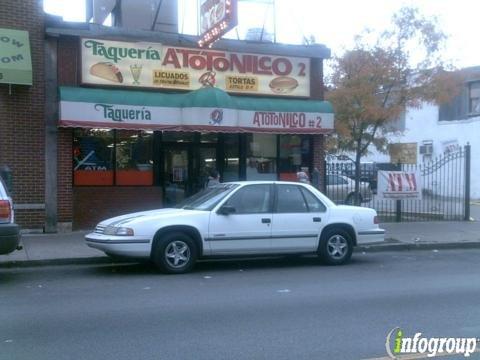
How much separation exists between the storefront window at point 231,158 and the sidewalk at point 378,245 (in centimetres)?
421

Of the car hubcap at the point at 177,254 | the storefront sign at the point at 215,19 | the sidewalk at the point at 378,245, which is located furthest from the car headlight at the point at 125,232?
the storefront sign at the point at 215,19

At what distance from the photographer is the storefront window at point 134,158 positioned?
15.1 m

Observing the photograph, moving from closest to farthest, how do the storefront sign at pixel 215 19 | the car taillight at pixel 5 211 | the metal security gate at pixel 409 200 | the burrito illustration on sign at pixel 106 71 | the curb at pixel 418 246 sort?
the car taillight at pixel 5 211, the curb at pixel 418 246, the storefront sign at pixel 215 19, the burrito illustration on sign at pixel 106 71, the metal security gate at pixel 409 200

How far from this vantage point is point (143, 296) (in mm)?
8117

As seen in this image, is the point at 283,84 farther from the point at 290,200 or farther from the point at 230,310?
the point at 230,310

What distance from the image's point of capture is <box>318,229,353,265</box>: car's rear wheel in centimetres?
1088

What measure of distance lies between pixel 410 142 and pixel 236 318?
27.9m

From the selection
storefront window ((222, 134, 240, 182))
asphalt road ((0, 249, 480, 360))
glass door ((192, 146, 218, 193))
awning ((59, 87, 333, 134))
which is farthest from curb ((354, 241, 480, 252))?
glass door ((192, 146, 218, 193))

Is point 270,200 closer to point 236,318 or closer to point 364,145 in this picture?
point 236,318

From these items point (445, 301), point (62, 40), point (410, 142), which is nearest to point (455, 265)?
point (445, 301)

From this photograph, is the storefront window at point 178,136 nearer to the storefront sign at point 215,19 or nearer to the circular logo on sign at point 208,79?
the circular logo on sign at point 208,79

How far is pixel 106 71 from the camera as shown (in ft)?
48.2

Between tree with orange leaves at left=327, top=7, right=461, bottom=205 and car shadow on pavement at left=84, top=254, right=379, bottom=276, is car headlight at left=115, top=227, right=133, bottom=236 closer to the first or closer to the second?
car shadow on pavement at left=84, top=254, right=379, bottom=276

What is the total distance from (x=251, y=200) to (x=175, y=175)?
18.9 feet
